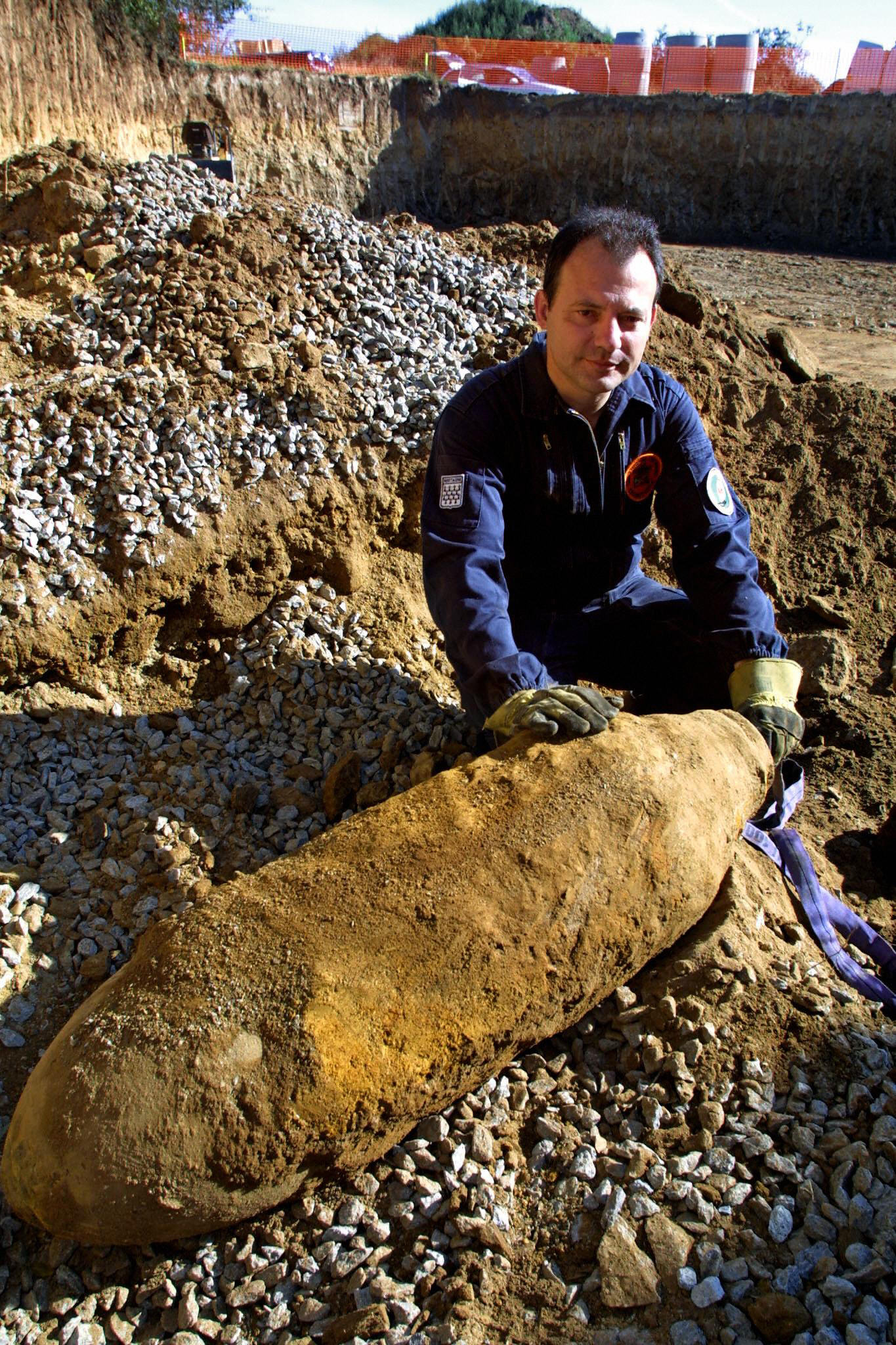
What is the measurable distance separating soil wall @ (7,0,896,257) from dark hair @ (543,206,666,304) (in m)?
11.3

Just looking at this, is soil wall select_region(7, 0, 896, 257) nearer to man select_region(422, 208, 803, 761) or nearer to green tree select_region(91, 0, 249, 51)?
green tree select_region(91, 0, 249, 51)

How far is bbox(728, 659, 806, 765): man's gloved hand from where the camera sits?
2.88 meters

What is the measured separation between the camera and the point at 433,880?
6.98ft

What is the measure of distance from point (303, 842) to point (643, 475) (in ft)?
5.90

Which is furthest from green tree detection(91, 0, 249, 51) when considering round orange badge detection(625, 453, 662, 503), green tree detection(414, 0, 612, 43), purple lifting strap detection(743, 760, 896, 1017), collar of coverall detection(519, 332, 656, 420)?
green tree detection(414, 0, 612, 43)

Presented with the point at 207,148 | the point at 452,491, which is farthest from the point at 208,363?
the point at 207,148

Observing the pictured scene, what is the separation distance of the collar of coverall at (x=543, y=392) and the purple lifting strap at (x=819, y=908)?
4.44ft

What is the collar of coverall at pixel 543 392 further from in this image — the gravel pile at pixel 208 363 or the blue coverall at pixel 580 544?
the gravel pile at pixel 208 363

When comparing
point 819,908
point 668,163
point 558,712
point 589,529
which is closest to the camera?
point 558,712

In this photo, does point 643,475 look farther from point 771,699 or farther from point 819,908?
point 819,908

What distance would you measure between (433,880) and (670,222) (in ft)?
54.3

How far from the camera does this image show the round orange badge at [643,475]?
3344 millimetres

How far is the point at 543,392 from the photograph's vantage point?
10.4 ft

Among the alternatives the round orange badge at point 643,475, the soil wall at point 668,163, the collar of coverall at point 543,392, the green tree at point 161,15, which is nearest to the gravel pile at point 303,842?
the round orange badge at point 643,475
